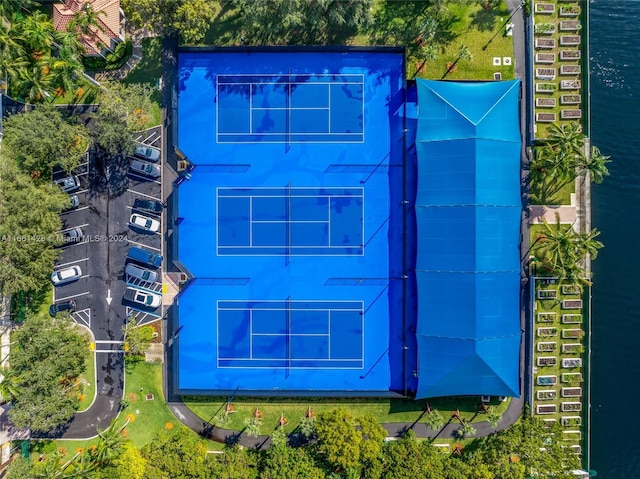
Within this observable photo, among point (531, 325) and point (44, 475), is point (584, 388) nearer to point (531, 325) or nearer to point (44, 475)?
point (531, 325)

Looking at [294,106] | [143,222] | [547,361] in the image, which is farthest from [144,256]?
[547,361]

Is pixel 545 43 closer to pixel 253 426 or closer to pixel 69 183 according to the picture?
pixel 253 426

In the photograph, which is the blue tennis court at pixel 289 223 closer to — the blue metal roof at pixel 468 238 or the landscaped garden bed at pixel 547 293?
the blue metal roof at pixel 468 238

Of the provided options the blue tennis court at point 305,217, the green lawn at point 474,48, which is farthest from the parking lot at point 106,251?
the green lawn at point 474,48

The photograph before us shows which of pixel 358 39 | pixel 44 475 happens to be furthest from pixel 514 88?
pixel 44 475

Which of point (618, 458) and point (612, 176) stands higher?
point (612, 176)

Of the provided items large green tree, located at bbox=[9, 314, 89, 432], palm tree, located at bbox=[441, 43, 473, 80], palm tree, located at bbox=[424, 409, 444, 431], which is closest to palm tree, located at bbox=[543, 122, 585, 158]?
palm tree, located at bbox=[441, 43, 473, 80]

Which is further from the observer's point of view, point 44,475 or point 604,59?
point 604,59
